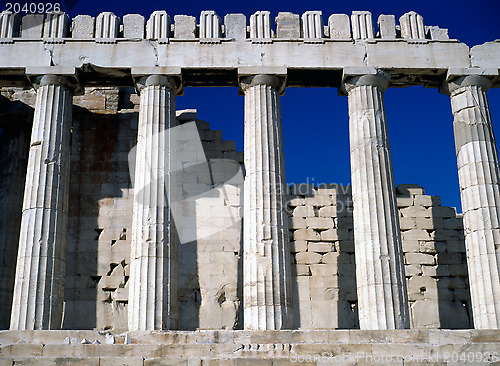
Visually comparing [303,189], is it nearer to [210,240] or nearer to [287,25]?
[210,240]

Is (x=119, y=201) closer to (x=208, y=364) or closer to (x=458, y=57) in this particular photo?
(x=208, y=364)

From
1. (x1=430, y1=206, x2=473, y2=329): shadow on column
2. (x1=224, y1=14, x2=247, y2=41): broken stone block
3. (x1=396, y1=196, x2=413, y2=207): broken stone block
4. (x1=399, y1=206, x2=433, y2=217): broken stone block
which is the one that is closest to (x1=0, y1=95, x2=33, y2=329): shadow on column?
(x1=224, y1=14, x2=247, y2=41): broken stone block

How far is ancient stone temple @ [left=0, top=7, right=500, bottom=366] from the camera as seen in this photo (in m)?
17.1

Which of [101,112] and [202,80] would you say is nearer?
[202,80]

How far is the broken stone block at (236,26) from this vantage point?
2083 cm

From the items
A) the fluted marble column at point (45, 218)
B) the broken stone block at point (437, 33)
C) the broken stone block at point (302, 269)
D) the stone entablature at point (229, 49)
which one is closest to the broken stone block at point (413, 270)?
the broken stone block at point (302, 269)

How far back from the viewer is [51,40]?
20.5 m

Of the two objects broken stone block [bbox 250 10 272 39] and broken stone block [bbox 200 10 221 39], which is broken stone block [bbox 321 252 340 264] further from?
broken stone block [bbox 200 10 221 39]

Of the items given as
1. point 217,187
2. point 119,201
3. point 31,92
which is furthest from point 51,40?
point 217,187

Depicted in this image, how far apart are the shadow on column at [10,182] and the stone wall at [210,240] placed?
4cm

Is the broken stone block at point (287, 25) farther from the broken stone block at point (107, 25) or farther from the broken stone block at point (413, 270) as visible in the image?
the broken stone block at point (413, 270)

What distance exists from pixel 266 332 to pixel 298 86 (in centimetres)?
809
